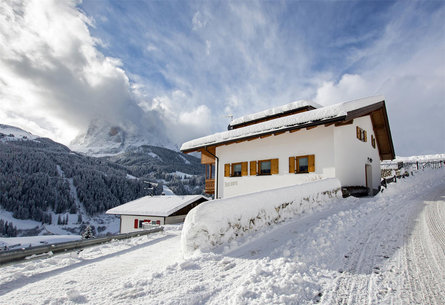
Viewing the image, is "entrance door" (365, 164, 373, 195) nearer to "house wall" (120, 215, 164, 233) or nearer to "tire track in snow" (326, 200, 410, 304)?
"tire track in snow" (326, 200, 410, 304)

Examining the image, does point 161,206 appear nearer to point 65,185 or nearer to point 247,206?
point 247,206

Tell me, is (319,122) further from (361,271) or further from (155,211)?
(155,211)

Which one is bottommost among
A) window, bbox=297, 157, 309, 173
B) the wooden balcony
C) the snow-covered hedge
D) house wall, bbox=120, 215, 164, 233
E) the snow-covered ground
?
the snow-covered ground

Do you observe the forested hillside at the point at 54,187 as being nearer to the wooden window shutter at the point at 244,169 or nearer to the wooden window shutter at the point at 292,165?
the wooden window shutter at the point at 244,169

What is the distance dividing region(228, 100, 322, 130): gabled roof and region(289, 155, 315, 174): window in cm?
474

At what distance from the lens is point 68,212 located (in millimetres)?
89938

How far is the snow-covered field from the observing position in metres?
2.59

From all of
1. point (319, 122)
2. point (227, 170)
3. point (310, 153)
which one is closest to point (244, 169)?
point (227, 170)

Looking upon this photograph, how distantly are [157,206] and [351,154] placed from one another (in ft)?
57.1

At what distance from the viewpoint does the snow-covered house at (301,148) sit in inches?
424

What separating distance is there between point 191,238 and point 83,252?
2892mm

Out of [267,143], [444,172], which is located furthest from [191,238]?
[444,172]

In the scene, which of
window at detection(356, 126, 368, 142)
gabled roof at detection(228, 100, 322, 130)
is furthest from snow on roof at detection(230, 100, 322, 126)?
window at detection(356, 126, 368, 142)

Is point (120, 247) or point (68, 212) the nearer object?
point (120, 247)
